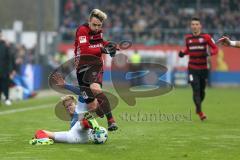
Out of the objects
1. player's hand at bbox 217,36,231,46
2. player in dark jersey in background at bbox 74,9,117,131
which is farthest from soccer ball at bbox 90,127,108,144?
player's hand at bbox 217,36,231,46

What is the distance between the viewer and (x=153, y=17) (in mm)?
42125

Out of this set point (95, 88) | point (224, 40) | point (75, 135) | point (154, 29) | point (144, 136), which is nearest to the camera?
Result: point (75, 135)

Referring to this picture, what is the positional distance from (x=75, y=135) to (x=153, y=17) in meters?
30.9

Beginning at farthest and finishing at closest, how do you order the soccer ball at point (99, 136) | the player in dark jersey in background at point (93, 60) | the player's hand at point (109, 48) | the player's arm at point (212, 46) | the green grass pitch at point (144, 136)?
the player's arm at point (212, 46) → the player's hand at point (109, 48) → the player in dark jersey in background at point (93, 60) → the soccer ball at point (99, 136) → the green grass pitch at point (144, 136)

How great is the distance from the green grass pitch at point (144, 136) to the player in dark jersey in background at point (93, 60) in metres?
0.62

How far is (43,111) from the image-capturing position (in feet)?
65.8

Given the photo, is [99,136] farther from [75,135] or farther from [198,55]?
[198,55]

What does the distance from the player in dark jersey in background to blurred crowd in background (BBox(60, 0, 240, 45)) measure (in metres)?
26.9

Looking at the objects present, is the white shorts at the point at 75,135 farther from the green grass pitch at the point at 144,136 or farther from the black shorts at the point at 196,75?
the black shorts at the point at 196,75

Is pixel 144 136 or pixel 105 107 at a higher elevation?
pixel 105 107

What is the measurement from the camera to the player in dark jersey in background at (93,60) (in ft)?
40.6

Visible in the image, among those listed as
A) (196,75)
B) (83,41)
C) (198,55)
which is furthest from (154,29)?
(83,41)

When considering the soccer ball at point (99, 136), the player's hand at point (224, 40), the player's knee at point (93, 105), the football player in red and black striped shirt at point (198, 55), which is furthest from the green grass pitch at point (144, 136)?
the player's hand at point (224, 40)

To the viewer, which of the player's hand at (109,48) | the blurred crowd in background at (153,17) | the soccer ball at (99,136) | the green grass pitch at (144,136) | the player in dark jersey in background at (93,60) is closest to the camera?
the green grass pitch at (144,136)
